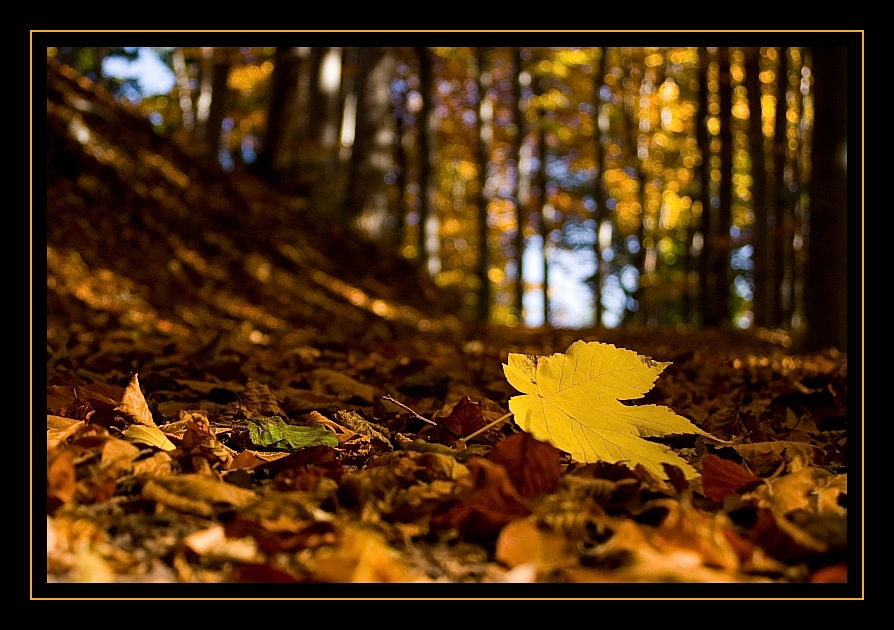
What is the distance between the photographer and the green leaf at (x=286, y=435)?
135 centimetres

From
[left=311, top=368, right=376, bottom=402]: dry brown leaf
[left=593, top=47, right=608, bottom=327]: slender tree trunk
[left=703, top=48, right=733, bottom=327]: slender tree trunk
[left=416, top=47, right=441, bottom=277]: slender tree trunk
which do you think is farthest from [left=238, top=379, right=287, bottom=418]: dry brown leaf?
[left=593, top=47, right=608, bottom=327]: slender tree trunk

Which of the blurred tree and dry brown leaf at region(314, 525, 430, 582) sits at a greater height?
the blurred tree

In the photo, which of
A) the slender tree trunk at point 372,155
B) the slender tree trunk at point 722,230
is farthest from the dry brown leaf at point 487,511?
the slender tree trunk at point 372,155

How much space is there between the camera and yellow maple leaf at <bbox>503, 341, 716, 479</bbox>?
118 cm

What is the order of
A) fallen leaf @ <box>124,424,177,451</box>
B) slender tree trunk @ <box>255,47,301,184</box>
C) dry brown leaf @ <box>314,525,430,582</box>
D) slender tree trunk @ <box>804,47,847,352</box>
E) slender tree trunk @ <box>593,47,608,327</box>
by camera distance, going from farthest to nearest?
slender tree trunk @ <box>593,47,608,327</box>
slender tree trunk @ <box>255,47,301,184</box>
slender tree trunk @ <box>804,47,847,352</box>
fallen leaf @ <box>124,424,177,451</box>
dry brown leaf @ <box>314,525,430,582</box>

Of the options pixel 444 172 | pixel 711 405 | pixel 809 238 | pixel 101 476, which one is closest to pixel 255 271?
pixel 809 238

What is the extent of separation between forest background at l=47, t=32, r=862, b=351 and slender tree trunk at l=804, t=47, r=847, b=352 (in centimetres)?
1

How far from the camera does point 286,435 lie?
1385 mm

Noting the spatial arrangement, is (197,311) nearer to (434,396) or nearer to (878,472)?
(434,396)

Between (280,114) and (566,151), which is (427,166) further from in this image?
(566,151)

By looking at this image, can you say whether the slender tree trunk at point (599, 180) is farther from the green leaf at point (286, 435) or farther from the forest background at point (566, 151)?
the green leaf at point (286, 435)

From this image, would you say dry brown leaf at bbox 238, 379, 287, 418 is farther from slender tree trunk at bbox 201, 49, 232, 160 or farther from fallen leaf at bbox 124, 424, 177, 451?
slender tree trunk at bbox 201, 49, 232, 160

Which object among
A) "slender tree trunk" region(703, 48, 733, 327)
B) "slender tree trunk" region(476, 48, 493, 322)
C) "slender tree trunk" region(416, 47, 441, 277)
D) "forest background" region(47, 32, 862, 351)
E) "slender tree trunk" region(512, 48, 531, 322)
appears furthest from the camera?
"slender tree trunk" region(512, 48, 531, 322)

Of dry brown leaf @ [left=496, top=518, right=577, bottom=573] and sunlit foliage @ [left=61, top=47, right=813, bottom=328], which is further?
sunlit foliage @ [left=61, top=47, right=813, bottom=328]
